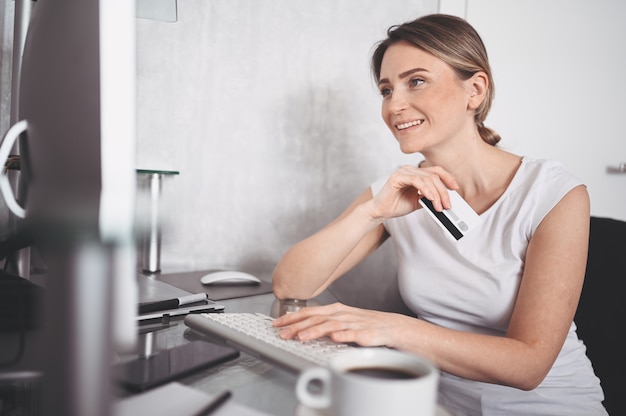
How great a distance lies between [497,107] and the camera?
5.81ft

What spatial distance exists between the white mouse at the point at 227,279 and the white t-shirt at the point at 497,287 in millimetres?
386

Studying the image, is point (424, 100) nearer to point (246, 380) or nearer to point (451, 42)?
point (451, 42)

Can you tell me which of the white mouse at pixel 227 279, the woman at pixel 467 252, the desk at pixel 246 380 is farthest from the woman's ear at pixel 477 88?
the desk at pixel 246 380

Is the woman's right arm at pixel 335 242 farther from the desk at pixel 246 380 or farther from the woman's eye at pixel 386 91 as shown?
the desk at pixel 246 380

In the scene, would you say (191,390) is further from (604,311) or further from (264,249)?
(264,249)

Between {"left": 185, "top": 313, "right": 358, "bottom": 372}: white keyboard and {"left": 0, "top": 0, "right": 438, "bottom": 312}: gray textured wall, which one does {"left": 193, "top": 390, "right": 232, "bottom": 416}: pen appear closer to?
{"left": 185, "top": 313, "right": 358, "bottom": 372}: white keyboard

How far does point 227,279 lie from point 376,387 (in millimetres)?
944

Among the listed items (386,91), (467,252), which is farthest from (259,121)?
(467,252)

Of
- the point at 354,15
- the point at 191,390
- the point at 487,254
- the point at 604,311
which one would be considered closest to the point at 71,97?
the point at 191,390

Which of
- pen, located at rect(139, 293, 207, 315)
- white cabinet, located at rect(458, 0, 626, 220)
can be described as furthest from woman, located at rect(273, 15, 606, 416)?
white cabinet, located at rect(458, 0, 626, 220)

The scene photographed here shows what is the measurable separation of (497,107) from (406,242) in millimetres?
790

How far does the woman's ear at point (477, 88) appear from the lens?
47.3 inches

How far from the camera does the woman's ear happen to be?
120cm

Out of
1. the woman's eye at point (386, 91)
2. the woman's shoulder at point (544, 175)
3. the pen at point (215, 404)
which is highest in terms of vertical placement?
the woman's eye at point (386, 91)
